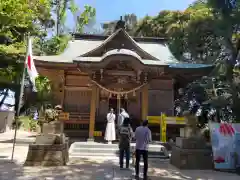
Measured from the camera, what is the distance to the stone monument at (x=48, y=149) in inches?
278

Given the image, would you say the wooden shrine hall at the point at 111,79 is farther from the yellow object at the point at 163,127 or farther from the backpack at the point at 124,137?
the backpack at the point at 124,137

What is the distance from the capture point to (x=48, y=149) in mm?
7117

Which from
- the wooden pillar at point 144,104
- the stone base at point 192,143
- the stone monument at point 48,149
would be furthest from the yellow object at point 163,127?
the stone monument at point 48,149

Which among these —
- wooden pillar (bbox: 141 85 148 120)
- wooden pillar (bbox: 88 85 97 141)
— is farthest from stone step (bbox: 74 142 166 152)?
wooden pillar (bbox: 141 85 148 120)

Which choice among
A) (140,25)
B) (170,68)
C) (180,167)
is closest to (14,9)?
(170,68)

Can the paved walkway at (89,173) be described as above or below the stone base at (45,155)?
below

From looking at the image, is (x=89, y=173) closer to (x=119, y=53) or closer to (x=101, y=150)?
(x=101, y=150)

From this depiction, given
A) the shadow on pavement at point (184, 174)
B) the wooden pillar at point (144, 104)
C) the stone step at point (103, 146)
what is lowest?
the shadow on pavement at point (184, 174)

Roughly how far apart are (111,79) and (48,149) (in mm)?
6234

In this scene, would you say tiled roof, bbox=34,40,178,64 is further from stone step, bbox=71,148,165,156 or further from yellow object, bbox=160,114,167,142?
stone step, bbox=71,148,165,156

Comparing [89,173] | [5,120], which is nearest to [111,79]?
[89,173]

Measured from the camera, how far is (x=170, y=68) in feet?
38.7

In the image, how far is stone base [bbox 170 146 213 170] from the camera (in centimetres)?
757

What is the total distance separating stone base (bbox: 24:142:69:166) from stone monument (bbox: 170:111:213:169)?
3.94m
